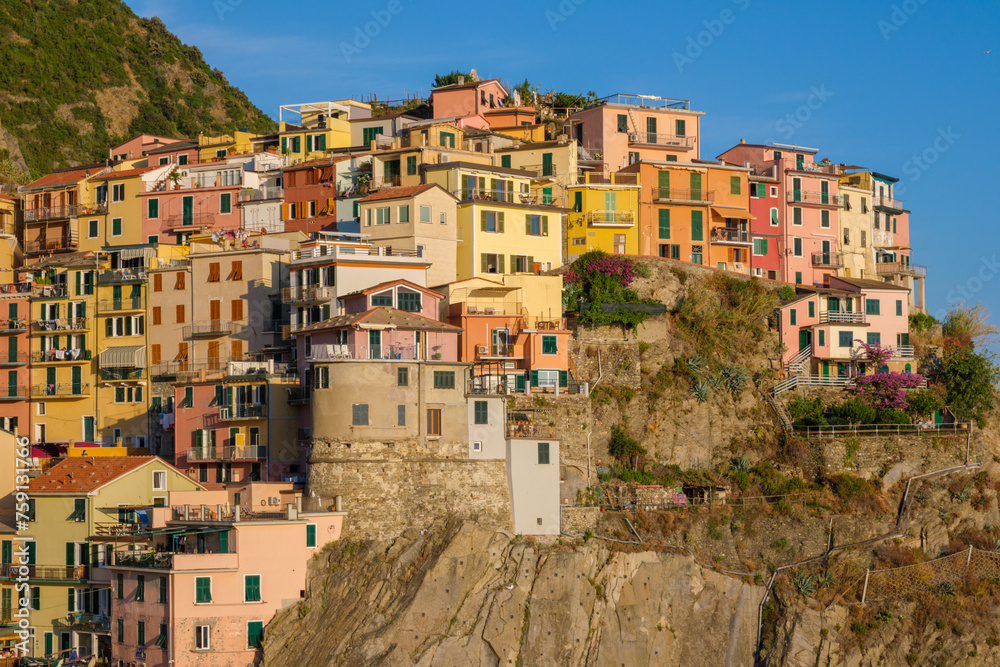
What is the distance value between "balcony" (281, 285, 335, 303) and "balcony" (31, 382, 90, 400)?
1490 cm

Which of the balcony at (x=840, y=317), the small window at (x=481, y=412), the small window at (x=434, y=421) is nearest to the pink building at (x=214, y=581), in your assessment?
the small window at (x=434, y=421)

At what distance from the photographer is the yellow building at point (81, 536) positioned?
6012 cm

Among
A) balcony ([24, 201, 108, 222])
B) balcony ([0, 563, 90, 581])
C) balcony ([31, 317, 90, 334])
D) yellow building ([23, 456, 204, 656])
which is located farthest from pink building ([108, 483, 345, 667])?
balcony ([24, 201, 108, 222])

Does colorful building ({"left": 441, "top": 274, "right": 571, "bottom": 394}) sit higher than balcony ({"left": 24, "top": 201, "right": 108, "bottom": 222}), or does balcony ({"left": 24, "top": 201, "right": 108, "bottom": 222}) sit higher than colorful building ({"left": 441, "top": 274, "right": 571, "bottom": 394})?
balcony ({"left": 24, "top": 201, "right": 108, "bottom": 222})

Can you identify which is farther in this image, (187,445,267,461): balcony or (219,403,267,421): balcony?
(219,403,267,421): balcony

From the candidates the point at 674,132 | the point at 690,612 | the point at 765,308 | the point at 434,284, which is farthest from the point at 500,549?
the point at 674,132

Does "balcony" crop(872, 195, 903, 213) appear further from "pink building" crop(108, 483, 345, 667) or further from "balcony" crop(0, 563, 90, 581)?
"balcony" crop(0, 563, 90, 581)

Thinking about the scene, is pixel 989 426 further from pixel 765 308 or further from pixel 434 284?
pixel 434 284

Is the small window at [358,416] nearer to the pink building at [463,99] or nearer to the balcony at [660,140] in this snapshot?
the balcony at [660,140]

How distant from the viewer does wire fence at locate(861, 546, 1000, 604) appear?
207 ft

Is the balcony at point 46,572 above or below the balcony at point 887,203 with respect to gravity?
below

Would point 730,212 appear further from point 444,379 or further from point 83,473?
point 83,473

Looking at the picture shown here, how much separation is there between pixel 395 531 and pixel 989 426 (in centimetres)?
3521

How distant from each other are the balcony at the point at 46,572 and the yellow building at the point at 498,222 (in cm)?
2500
